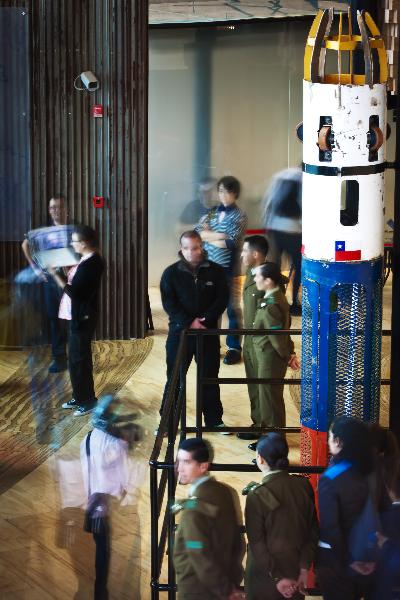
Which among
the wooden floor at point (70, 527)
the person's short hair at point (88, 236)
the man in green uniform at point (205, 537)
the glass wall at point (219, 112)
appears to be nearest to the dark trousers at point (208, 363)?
the wooden floor at point (70, 527)

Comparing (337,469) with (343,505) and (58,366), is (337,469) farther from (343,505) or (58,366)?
(58,366)

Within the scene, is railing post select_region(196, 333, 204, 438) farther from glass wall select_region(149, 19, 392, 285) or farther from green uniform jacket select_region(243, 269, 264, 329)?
glass wall select_region(149, 19, 392, 285)

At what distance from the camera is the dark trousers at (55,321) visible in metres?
9.62

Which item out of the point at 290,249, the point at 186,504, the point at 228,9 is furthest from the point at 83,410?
the point at 228,9

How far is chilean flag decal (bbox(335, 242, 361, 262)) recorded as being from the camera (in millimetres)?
5925

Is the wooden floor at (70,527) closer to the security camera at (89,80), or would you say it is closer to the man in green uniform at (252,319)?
the man in green uniform at (252,319)

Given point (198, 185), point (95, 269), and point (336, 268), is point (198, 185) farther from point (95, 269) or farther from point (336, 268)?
point (336, 268)

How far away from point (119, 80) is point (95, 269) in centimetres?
264

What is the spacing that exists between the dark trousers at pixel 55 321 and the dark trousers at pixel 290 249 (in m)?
2.55

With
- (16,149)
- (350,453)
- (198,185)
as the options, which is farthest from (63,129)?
A: (350,453)

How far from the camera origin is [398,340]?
20.6 ft

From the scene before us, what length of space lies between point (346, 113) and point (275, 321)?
227 centimetres

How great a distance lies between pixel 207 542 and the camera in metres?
4.71

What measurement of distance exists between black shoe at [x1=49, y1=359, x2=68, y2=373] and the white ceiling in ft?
12.1
